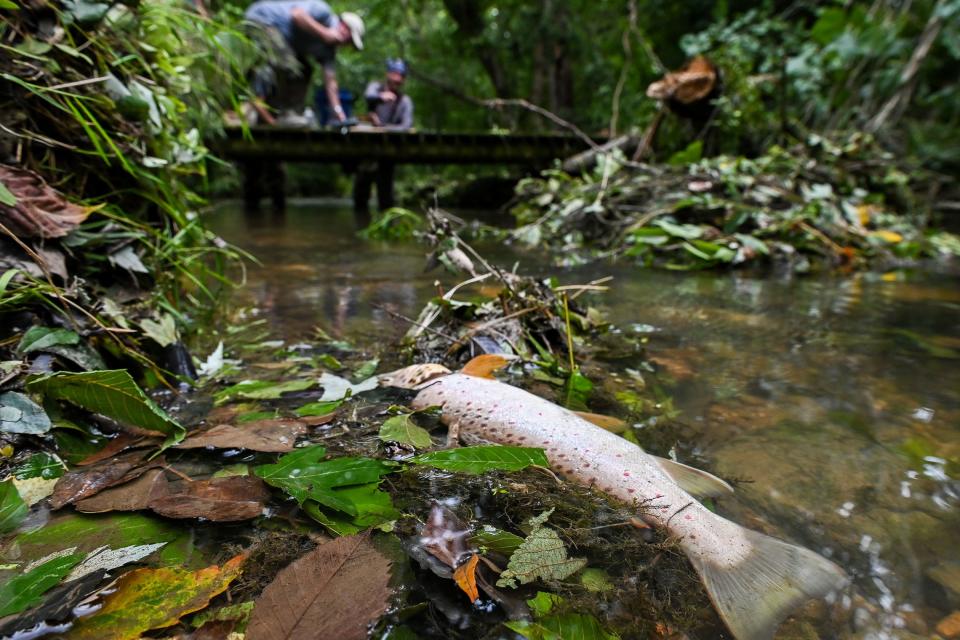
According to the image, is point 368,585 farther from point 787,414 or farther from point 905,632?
point 787,414

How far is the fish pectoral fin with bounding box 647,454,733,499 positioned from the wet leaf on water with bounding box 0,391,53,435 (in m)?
1.37

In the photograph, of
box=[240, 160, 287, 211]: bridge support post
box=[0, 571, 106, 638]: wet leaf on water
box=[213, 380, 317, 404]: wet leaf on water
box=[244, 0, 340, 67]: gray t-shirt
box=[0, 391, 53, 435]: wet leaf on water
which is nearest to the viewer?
box=[0, 571, 106, 638]: wet leaf on water

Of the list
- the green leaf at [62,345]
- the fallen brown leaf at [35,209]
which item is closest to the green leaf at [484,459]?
the green leaf at [62,345]

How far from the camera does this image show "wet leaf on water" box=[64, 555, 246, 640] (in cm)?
77

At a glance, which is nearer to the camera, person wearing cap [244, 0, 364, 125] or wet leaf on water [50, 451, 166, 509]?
wet leaf on water [50, 451, 166, 509]

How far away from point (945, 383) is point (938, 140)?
34.4 ft

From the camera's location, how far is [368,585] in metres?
0.85

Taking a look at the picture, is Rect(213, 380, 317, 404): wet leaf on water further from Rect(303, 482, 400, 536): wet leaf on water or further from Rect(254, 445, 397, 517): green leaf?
Rect(303, 482, 400, 536): wet leaf on water

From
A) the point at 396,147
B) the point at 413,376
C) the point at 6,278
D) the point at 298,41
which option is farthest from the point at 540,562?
the point at 298,41

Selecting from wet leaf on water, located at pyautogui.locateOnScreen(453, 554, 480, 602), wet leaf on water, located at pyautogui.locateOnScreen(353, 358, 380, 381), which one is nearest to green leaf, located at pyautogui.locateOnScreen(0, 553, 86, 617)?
wet leaf on water, located at pyautogui.locateOnScreen(453, 554, 480, 602)

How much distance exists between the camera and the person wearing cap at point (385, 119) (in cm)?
1110

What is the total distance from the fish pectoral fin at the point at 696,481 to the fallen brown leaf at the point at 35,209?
1.73m

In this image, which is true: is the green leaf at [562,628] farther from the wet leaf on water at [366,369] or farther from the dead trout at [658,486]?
the wet leaf on water at [366,369]

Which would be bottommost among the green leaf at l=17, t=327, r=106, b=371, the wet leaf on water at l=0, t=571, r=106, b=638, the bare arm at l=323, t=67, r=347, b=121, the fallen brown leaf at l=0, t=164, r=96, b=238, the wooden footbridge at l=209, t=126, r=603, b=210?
the wet leaf on water at l=0, t=571, r=106, b=638
